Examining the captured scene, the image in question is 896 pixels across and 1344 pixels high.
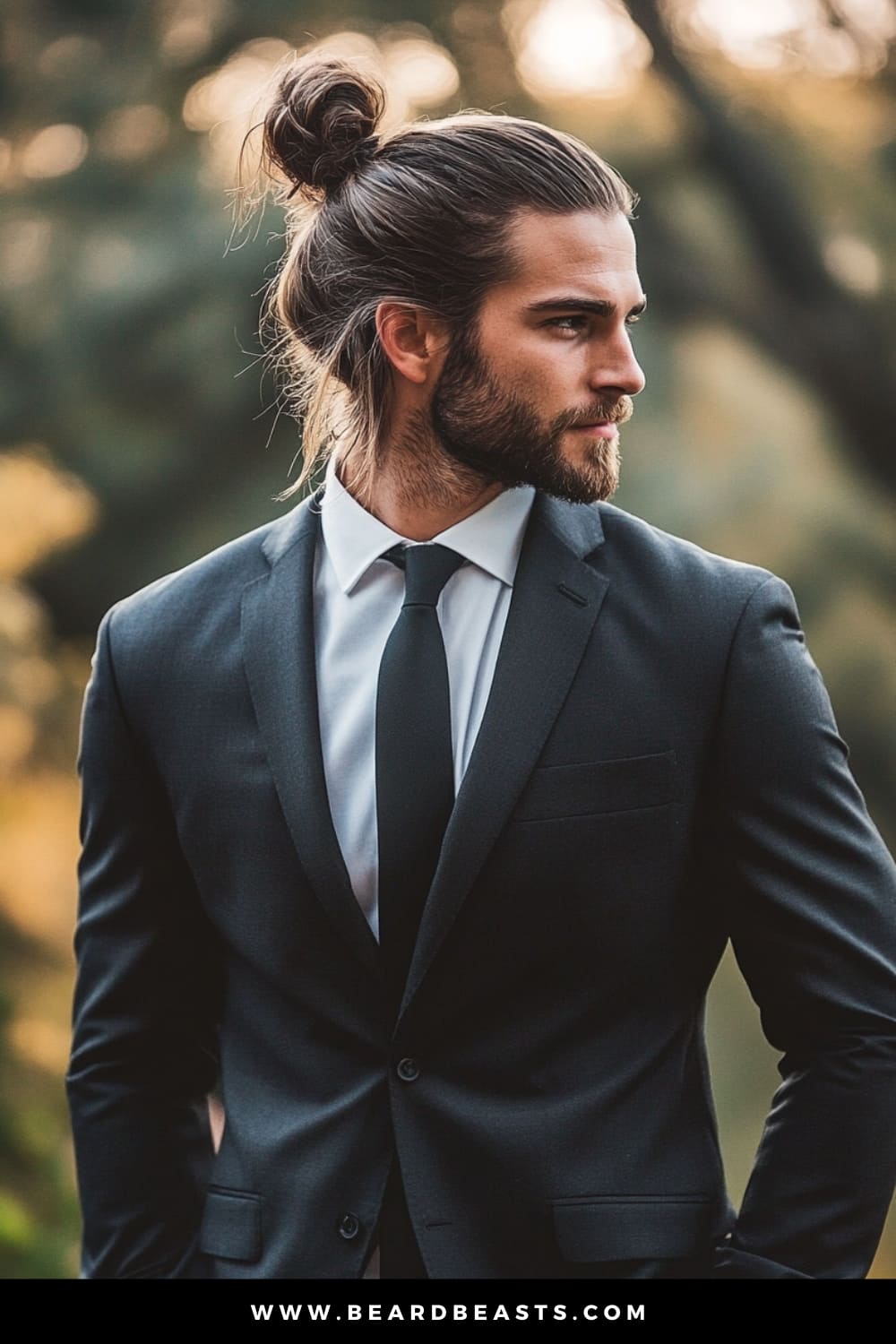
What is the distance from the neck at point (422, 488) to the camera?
1.73 metres

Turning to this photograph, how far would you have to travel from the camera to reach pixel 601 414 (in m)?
1.65

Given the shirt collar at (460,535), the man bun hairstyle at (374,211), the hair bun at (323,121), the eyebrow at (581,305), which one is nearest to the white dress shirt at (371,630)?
the shirt collar at (460,535)

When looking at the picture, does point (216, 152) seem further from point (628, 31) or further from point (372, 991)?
point (372, 991)

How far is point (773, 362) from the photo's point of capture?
4707 millimetres

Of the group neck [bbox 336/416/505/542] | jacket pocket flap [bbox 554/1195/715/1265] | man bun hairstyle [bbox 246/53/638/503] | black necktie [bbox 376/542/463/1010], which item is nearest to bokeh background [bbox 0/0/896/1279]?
man bun hairstyle [bbox 246/53/638/503]

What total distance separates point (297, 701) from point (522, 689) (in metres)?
0.26

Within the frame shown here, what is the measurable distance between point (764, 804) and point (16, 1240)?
234 cm

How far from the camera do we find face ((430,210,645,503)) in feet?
5.32

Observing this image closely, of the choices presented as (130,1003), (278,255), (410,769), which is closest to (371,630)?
(410,769)

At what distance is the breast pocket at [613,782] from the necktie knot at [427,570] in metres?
0.25

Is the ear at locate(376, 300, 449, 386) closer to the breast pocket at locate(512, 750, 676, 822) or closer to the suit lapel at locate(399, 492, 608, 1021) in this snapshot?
the suit lapel at locate(399, 492, 608, 1021)

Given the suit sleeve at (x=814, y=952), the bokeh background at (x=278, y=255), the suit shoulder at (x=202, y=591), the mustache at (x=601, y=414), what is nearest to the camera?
the suit sleeve at (x=814, y=952)

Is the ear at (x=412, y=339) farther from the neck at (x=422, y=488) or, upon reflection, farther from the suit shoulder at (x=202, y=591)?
the suit shoulder at (x=202, y=591)
